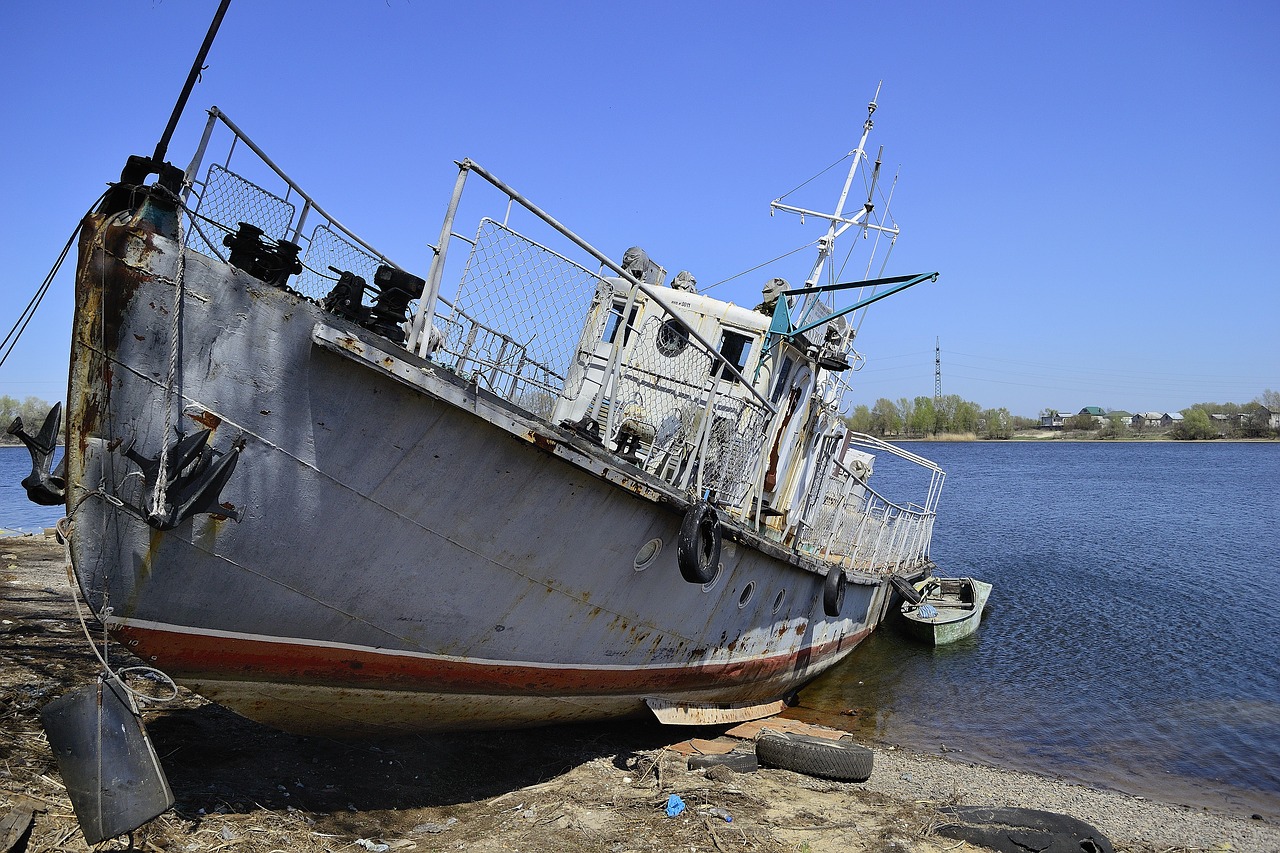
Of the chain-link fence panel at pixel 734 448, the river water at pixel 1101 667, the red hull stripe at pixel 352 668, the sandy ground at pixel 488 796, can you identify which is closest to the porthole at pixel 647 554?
the chain-link fence panel at pixel 734 448

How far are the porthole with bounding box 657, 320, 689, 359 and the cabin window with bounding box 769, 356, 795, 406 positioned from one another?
1.23 metres

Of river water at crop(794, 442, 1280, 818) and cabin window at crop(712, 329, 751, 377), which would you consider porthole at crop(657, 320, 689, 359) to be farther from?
river water at crop(794, 442, 1280, 818)

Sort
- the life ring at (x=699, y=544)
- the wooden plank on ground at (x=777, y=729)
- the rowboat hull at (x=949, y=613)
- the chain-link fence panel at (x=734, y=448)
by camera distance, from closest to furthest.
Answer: the life ring at (x=699, y=544)
the chain-link fence panel at (x=734, y=448)
the wooden plank on ground at (x=777, y=729)
the rowboat hull at (x=949, y=613)

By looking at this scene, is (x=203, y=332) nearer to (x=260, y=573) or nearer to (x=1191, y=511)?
(x=260, y=573)

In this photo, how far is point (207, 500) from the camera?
4676mm

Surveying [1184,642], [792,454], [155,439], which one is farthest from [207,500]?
[1184,642]

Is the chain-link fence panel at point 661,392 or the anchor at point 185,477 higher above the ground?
the chain-link fence panel at point 661,392

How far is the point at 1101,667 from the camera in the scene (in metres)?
14.3

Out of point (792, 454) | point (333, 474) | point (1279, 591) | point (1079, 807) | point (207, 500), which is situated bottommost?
point (1079, 807)

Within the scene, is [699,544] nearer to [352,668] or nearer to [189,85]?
[352,668]

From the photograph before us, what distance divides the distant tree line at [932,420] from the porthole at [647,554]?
96337 millimetres

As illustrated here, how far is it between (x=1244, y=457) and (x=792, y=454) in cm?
9478

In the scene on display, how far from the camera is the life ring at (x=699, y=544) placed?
6367mm

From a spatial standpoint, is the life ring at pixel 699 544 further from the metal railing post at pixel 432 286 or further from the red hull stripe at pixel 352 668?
the metal railing post at pixel 432 286
